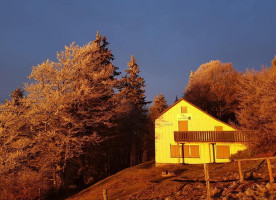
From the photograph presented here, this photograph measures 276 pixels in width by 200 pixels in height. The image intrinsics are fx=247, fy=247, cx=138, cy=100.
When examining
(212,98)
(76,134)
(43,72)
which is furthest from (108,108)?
(212,98)

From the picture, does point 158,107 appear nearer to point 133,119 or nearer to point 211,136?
point 133,119

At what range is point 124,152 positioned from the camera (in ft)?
147

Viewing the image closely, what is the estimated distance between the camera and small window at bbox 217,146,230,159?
99.1ft

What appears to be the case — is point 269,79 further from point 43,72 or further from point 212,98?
point 43,72

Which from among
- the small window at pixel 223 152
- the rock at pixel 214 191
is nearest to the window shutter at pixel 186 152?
the small window at pixel 223 152

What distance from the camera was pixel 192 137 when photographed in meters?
30.9

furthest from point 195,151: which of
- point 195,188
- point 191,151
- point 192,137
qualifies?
point 195,188

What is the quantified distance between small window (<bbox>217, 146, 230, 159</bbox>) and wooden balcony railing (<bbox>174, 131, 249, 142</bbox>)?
4.58ft

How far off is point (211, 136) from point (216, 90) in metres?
17.5

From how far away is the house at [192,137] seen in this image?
30.1 metres

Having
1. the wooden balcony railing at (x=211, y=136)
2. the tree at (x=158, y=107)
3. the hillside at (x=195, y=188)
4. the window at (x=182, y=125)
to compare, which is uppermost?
the tree at (x=158, y=107)

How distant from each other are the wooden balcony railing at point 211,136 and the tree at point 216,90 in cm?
1359

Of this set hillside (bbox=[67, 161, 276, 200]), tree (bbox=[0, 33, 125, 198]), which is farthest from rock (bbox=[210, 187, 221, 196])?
tree (bbox=[0, 33, 125, 198])

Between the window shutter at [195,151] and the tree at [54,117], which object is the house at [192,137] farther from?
the tree at [54,117]
